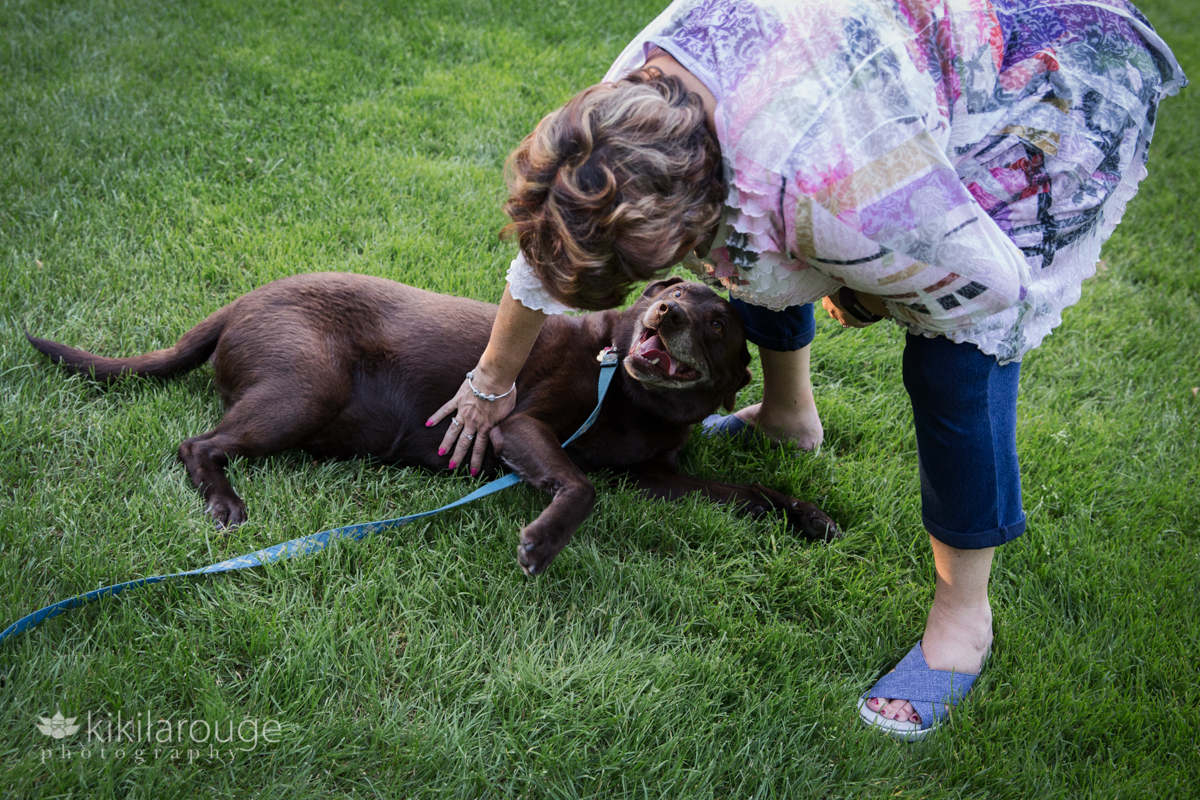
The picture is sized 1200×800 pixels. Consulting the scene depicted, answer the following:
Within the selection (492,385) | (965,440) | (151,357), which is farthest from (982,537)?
(151,357)

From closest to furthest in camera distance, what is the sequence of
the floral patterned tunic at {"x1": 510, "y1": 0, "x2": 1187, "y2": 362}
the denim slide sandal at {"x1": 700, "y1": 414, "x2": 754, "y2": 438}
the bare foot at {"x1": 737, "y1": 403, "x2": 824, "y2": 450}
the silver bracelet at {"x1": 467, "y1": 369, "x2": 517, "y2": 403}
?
the floral patterned tunic at {"x1": 510, "y1": 0, "x2": 1187, "y2": 362} → the silver bracelet at {"x1": 467, "y1": 369, "x2": 517, "y2": 403} → the bare foot at {"x1": 737, "y1": 403, "x2": 824, "y2": 450} → the denim slide sandal at {"x1": 700, "y1": 414, "x2": 754, "y2": 438}

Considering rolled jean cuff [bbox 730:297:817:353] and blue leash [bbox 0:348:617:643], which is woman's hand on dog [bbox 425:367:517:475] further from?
rolled jean cuff [bbox 730:297:817:353]

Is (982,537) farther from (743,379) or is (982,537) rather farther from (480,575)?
(480,575)

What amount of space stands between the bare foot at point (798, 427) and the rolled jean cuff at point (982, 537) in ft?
3.31

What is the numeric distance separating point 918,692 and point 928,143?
149cm

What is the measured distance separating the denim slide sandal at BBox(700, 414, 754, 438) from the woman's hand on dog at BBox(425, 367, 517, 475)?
985mm

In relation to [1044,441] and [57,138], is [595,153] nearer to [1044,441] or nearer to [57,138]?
[1044,441]

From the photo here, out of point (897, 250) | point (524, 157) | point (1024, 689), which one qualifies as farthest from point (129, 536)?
point (1024, 689)

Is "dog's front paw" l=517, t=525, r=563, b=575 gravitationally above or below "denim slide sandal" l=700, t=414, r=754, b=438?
above

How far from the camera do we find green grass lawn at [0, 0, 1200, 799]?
1.89 meters

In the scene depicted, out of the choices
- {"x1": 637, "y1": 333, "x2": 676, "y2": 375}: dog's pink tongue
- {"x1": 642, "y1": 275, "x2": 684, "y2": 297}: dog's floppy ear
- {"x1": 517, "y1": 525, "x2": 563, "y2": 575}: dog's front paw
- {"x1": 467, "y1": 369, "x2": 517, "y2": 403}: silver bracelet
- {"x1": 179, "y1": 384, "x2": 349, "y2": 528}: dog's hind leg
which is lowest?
{"x1": 517, "y1": 525, "x2": 563, "y2": 575}: dog's front paw

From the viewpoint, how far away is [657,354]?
2902 millimetres

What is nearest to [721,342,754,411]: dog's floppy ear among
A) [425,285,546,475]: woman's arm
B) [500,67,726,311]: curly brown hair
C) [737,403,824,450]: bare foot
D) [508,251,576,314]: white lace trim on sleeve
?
[737,403,824,450]: bare foot

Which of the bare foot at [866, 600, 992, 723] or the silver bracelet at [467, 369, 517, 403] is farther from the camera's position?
the silver bracelet at [467, 369, 517, 403]
